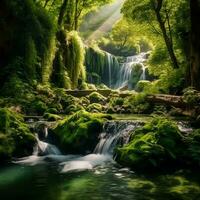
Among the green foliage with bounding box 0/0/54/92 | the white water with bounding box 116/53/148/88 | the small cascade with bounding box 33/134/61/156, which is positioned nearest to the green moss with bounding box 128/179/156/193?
the small cascade with bounding box 33/134/61/156

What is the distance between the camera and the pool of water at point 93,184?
9.16 meters

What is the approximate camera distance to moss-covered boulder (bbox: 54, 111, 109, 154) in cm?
1505

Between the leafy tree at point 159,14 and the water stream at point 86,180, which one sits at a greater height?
the leafy tree at point 159,14

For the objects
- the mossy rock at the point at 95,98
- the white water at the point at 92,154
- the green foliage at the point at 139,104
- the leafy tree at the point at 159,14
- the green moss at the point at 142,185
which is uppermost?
the leafy tree at the point at 159,14

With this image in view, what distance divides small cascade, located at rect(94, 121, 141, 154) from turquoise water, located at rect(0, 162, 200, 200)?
2.39 m

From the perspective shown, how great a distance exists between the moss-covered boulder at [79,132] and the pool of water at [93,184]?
2.40m

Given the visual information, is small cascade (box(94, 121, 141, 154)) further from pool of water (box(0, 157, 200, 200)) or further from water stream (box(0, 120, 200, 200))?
pool of water (box(0, 157, 200, 200))

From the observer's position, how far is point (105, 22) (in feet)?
230

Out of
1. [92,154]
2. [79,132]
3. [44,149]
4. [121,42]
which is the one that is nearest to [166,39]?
[79,132]

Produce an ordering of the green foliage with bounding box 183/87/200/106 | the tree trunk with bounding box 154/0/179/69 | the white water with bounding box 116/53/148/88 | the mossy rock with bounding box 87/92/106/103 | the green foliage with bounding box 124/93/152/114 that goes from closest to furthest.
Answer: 1. the green foliage with bounding box 183/87/200/106
2. the green foliage with bounding box 124/93/152/114
3. the tree trunk with bounding box 154/0/179/69
4. the mossy rock with bounding box 87/92/106/103
5. the white water with bounding box 116/53/148/88

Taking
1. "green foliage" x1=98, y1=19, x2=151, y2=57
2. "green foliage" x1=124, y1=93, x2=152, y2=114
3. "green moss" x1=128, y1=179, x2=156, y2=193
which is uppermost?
"green foliage" x1=98, y1=19, x2=151, y2=57

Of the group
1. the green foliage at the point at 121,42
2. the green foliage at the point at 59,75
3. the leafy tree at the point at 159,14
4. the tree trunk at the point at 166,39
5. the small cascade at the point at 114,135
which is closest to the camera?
the small cascade at the point at 114,135

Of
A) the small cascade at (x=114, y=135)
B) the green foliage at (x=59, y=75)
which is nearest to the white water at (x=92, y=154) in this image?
the small cascade at (x=114, y=135)

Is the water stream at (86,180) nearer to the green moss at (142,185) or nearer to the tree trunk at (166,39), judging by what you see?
the green moss at (142,185)
